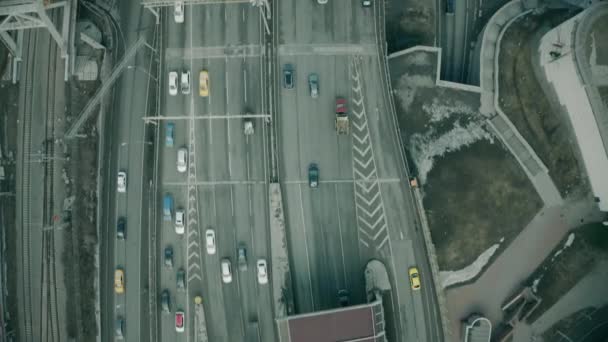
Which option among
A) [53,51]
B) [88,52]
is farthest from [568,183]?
[53,51]

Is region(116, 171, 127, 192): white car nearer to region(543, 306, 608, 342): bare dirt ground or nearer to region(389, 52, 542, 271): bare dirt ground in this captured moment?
region(389, 52, 542, 271): bare dirt ground

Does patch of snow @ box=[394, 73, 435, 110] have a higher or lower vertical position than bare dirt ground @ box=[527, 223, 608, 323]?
higher

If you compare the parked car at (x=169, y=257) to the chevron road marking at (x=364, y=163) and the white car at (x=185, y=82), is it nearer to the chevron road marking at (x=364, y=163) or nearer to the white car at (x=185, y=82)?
the white car at (x=185, y=82)

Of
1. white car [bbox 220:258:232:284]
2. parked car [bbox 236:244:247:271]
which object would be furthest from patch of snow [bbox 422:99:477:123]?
white car [bbox 220:258:232:284]

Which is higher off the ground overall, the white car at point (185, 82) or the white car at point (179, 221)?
the white car at point (185, 82)

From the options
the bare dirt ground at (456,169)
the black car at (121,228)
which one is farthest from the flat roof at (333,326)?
the black car at (121,228)

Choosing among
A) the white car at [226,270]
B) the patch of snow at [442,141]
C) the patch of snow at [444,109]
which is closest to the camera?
the white car at [226,270]

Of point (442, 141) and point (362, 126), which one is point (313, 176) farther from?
point (442, 141)
